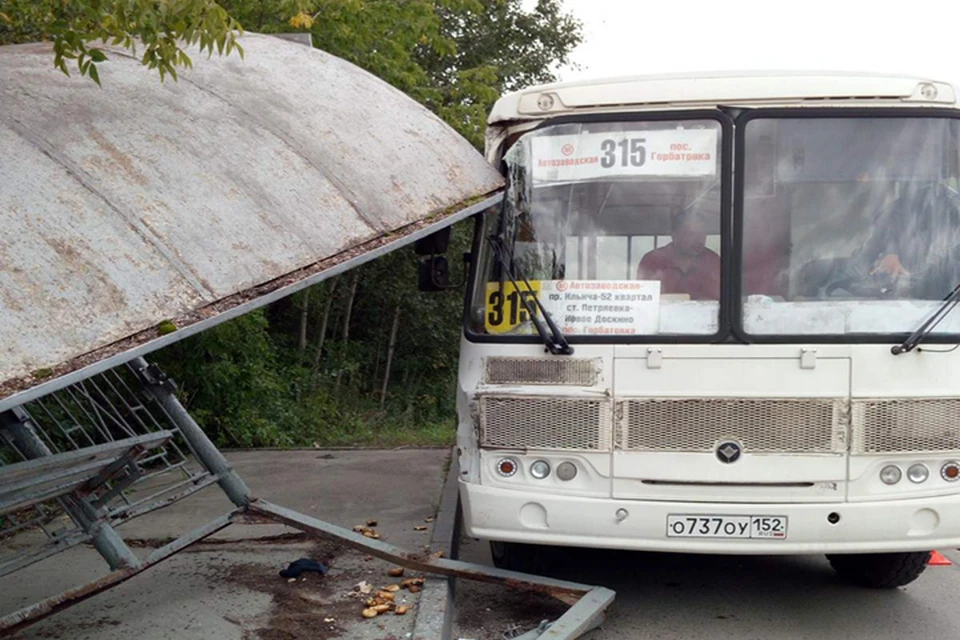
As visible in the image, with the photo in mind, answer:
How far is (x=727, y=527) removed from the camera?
18.0 ft

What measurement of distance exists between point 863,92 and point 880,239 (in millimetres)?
762

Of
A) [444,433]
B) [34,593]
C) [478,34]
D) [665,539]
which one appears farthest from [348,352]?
[665,539]

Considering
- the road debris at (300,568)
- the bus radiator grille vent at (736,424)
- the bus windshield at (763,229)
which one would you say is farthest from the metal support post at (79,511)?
the bus radiator grille vent at (736,424)

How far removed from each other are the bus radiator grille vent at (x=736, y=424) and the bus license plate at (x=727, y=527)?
1.11 feet

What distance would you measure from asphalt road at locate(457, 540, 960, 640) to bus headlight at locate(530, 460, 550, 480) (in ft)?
2.79

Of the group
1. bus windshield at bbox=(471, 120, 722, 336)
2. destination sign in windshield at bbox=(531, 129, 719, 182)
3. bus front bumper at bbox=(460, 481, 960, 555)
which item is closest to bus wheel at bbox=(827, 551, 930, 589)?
bus front bumper at bbox=(460, 481, 960, 555)

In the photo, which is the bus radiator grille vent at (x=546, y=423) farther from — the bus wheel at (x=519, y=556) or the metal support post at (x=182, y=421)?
the metal support post at (x=182, y=421)

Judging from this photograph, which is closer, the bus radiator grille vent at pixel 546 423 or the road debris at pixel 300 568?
the bus radiator grille vent at pixel 546 423

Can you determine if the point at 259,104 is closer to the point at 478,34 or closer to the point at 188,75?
the point at 188,75

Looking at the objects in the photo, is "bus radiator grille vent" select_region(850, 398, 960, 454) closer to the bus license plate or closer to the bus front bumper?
the bus front bumper

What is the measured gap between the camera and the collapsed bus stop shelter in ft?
13.3

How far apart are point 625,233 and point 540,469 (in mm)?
1313

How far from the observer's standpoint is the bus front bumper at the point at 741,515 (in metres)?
5.43

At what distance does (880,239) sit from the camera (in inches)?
222
